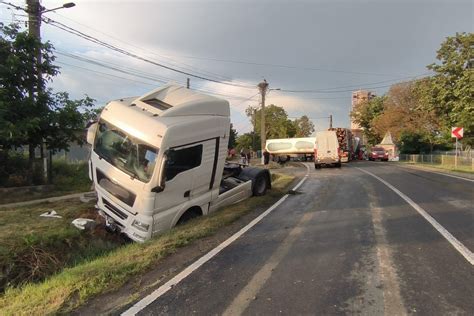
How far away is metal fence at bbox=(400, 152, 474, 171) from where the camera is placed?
31.9m

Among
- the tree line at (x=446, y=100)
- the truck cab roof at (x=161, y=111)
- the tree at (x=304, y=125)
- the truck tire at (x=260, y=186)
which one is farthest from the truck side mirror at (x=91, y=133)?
the tree at (x=304, y=125)

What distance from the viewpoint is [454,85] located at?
3825 cm

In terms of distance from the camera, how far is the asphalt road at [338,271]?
4531mm

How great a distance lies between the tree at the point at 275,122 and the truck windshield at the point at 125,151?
294 feet

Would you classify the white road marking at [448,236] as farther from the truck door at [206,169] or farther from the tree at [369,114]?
the tree at [369,114]

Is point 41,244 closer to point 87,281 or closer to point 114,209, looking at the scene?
point 114,209

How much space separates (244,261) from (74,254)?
171 inches

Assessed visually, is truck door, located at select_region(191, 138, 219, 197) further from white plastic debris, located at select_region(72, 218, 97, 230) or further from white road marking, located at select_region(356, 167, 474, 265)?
white road marking, located at select_region(356, 167, 474, 265)

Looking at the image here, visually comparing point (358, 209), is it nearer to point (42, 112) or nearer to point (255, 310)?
point (255, 310)

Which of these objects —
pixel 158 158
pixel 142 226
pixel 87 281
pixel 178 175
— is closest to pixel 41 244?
pixel 142 226

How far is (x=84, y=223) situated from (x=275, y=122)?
94.7 metres

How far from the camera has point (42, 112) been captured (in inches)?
627

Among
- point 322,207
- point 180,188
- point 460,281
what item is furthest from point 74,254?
point 460,281

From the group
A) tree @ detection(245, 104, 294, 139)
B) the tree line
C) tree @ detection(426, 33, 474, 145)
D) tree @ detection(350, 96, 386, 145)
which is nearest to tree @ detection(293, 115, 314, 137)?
tree @ detection(245, 104, 294, 139)
